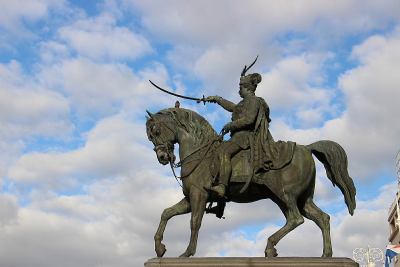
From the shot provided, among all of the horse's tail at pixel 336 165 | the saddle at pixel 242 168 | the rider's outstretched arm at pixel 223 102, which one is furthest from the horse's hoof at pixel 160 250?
the horse's tail at pixel 336 165

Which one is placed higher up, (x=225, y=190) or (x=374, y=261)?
(x=374, y=261)

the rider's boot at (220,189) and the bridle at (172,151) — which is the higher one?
the bridle at (172,151)

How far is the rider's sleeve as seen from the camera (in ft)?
46.4

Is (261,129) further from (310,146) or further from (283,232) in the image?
(283,232)

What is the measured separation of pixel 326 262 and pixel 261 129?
338 cm

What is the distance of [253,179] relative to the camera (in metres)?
13.7

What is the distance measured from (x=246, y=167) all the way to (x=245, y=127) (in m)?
0.98

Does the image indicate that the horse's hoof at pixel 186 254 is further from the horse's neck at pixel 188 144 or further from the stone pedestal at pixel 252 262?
the horse's neck at pixel 188 144

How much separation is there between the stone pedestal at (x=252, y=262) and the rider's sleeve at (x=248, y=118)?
3149 mm

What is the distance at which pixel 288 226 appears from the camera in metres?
13.4

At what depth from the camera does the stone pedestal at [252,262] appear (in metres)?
12.4

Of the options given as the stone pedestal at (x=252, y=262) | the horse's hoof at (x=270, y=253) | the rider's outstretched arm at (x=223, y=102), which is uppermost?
the rider's outstretched arm at (x=223, y=102)

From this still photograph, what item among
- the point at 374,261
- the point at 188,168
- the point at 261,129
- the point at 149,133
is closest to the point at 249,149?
the point at 261,129

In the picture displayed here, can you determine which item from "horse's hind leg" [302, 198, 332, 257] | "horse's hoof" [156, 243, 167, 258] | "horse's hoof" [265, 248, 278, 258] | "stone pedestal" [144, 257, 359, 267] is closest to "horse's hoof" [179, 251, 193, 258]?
"stone pedestal" [144, 257, 359, 267]
